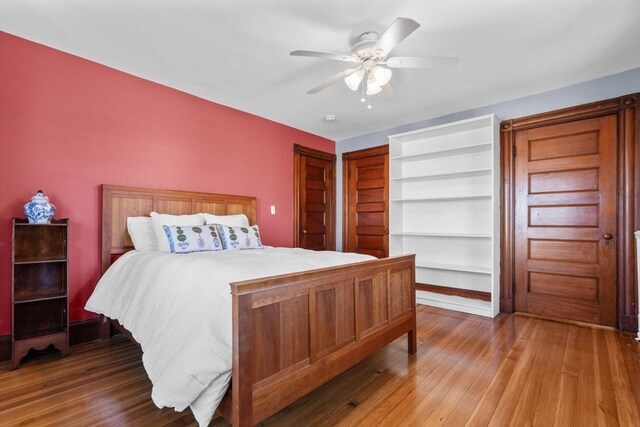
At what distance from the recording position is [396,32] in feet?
5.95

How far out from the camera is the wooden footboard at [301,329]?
128 cm

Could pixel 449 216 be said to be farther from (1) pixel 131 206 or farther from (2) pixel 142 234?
(1) pixel 131 206

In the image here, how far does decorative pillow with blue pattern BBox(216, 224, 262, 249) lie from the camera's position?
2.81 m

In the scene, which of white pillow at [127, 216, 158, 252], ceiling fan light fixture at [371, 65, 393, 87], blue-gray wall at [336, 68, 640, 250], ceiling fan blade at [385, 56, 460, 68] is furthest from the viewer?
blue-gray wall at [336, 68, 640, 250]

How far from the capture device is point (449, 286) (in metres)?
4.14

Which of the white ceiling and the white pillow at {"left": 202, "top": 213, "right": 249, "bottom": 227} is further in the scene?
the white pillow at {"left": 202, "top": 213, "right": 249, "bottom": 227}

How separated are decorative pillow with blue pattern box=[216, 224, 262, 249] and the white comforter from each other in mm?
674

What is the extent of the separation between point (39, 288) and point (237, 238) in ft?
5.20

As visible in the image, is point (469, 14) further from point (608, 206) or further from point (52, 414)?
point (52, 414)

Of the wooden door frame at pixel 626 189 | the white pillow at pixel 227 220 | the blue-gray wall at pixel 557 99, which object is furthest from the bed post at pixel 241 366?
the blue-gray wall at pixel 557 99

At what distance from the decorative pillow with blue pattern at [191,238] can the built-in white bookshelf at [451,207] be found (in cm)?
251

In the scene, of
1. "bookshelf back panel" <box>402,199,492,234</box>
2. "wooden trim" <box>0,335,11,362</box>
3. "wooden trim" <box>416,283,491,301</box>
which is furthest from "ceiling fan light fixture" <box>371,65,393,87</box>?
"wooden trim" <box>0,335,11,362</box>

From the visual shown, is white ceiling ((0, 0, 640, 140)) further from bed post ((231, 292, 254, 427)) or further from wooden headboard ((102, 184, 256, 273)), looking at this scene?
bed post ((231, 292, 254, 427))

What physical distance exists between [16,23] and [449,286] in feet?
16.5
